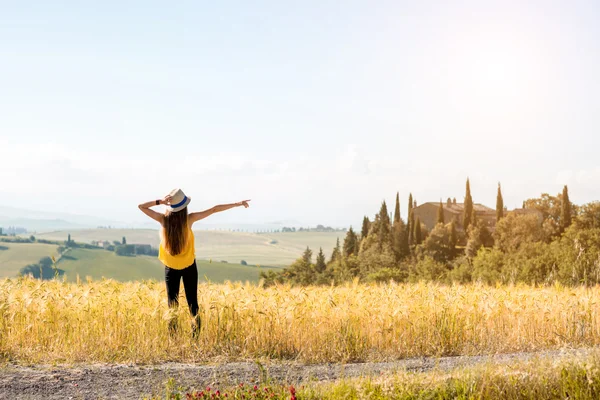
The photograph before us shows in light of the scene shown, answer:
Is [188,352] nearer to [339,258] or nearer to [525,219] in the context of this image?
[525,219]

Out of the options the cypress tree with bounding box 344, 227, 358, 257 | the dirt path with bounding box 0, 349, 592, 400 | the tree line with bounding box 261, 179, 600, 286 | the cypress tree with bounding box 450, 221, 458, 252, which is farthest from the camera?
the cypress tree with bounding box 344, 227, 358, 257

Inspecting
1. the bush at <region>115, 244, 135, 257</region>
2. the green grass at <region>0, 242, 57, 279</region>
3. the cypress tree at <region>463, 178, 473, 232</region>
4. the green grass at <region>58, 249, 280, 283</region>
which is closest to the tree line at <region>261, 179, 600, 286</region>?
the cypress tree at <region>463, 178, 473, 232</region>

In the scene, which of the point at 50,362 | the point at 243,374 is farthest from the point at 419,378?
the point at 50,362

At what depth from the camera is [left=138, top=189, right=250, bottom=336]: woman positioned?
794 cm

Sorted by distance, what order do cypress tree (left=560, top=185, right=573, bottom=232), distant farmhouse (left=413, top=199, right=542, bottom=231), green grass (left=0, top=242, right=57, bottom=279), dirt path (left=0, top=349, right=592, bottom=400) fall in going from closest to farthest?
dirt path (left=0, top=349, right=592, bottom=400) < cypress tree (left=560, top=185, right=573, bottom=232) < distant farmhouse (left=413, top=199, right=542, bottom=231) < green grass (left=0, top=242, right=57, bottom=279)

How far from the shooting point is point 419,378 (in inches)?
235

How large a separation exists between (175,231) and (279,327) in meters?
2.13

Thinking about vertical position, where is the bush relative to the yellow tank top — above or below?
below

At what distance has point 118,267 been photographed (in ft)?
518

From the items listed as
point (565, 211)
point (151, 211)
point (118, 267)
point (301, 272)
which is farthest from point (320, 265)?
point (118, 267)

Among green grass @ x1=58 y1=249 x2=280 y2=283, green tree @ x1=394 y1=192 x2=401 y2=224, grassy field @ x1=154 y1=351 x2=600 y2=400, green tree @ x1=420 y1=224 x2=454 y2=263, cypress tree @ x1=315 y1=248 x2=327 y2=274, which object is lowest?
green grass @ x1=58 y1=249 x2=280 y2=283

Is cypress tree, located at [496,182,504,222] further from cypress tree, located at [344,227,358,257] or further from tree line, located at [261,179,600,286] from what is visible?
cypress tree, located at [344,227,358,257]

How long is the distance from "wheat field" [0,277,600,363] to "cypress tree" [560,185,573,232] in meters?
78.4

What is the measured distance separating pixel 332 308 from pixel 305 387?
2934 millimetres
